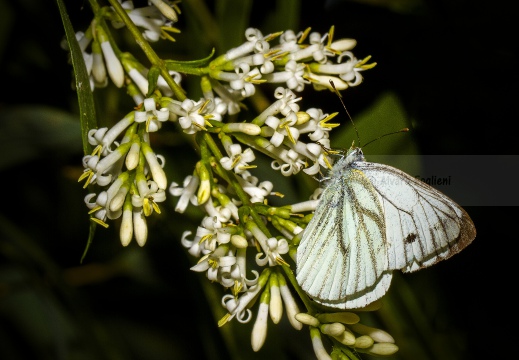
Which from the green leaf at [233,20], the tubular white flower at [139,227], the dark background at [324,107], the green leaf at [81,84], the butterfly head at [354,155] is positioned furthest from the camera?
the dark background at [324,107]

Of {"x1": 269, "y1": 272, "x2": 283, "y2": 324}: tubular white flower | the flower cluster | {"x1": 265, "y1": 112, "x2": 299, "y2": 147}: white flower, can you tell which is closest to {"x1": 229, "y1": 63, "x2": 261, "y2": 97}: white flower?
the flower cluster

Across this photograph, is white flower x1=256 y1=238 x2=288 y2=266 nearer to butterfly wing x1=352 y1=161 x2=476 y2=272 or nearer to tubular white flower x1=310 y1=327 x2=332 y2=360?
tubular white flower x1=310 y1=327 x2=332 y2=360

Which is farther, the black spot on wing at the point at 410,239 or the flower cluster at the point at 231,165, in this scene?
the black spot on wing at the point at 410,239

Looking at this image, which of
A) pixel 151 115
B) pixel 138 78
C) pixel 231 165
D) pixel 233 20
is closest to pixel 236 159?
pixel 231 165

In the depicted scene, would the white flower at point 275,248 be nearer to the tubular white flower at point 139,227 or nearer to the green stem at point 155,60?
the tubular white flower at point 139,227

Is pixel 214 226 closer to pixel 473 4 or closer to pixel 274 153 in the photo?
pixel 274 153

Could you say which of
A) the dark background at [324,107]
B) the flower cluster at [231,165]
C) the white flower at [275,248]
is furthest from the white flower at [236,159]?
the dark background at [324,107]

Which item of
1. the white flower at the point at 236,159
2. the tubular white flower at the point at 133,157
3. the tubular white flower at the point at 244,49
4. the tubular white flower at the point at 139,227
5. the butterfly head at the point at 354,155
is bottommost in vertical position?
the butterfly head at the point at 354,155
